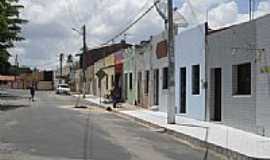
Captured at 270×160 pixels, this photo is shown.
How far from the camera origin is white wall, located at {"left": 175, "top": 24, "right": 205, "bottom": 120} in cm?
2884

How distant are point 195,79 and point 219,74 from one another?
3.64m

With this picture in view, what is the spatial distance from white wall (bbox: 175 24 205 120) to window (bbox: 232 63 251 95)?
3797mm

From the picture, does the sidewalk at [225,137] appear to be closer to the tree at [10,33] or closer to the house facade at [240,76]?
the house facade at [240,76]

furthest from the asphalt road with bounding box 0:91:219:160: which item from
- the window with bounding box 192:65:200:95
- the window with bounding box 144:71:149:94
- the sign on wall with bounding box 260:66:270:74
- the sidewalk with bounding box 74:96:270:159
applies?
the window with bounding box 144:71:149:94

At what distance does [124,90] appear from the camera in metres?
55.9

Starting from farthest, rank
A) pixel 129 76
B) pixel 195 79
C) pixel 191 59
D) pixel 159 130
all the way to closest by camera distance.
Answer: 1. pixel 129 76
2. pixel 191 59
3. pixel 195 79
4. pixel 159 130

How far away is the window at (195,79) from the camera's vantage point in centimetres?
3023

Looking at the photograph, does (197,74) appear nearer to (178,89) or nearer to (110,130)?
(178,89)

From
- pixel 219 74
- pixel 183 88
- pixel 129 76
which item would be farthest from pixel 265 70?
pixel 129 76

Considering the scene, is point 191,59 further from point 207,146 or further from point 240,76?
point 207,146

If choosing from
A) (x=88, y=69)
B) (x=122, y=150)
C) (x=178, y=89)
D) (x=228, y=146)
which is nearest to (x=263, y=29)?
(x=228, y=146)

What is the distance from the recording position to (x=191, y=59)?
102ft

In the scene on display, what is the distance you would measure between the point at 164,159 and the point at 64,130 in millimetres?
8629

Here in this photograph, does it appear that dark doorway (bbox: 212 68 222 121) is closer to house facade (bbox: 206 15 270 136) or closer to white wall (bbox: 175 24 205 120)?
house facade (bbox: 206 15 270 136)
